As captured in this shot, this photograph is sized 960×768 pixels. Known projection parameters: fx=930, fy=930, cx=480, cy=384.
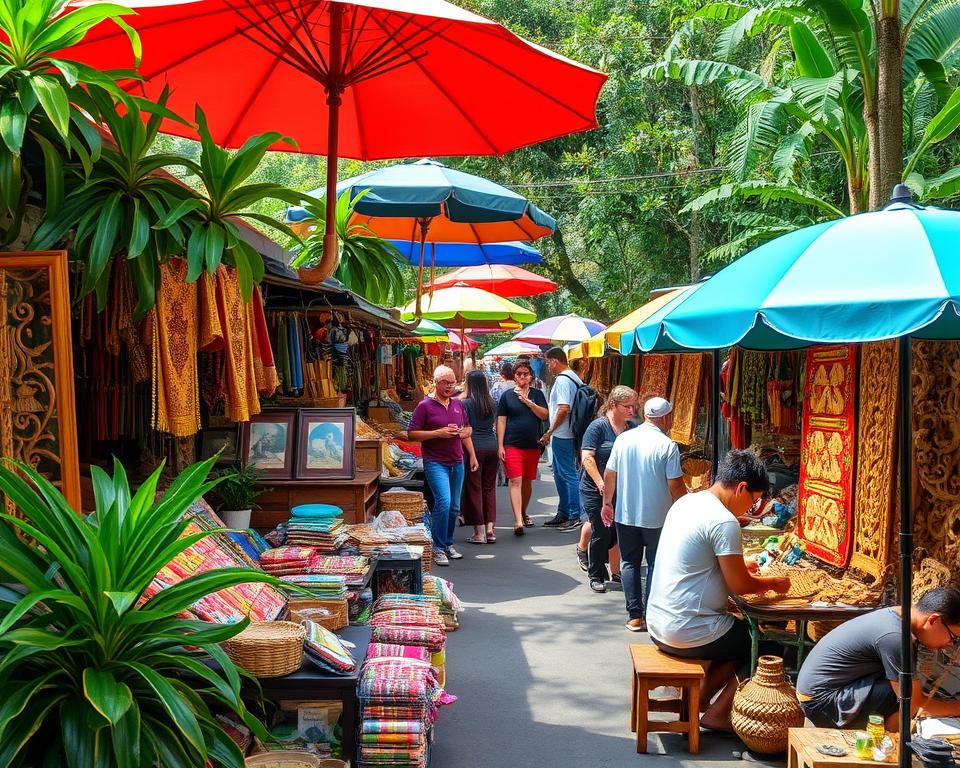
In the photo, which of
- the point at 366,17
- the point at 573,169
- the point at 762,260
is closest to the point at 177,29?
the point at 366,17

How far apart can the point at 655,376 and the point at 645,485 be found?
5.12m

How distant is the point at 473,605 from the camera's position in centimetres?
886

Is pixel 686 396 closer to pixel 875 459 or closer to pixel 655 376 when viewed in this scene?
pixel 655 376

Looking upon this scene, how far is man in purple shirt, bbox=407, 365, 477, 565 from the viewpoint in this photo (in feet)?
33.5

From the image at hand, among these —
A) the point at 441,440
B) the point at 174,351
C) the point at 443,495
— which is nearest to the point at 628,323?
the point at 441,440

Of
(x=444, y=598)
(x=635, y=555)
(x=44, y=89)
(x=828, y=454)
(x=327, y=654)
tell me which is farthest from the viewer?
(x=635, y=555)

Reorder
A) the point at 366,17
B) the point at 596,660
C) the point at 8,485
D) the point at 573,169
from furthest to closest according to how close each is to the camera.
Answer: the point at 573,169
the point at 596,660
the point at 366,17
the point at 8,485

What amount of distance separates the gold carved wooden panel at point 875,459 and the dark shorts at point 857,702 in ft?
3.48

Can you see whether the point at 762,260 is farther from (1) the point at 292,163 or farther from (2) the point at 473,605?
(1) the point at 292,163

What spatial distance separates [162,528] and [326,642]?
4.72 feet

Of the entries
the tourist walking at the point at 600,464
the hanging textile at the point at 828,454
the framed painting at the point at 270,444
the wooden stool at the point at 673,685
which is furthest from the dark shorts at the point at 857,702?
the framed painting at the point at 270,444

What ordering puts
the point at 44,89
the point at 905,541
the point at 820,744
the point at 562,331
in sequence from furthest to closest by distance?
the point at 562,331 → the point at 820,744 → the point at 905,541 → the point at 44,89

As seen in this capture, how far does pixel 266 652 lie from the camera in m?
4.17

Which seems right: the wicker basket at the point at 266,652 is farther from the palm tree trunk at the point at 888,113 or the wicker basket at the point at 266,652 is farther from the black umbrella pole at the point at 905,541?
the palm tree trunk at the point at 888,113
